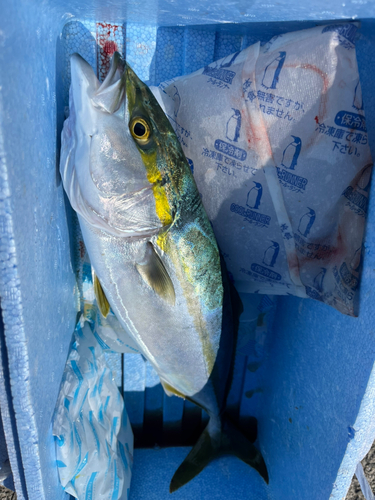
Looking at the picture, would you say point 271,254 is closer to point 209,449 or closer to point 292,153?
point 292,153

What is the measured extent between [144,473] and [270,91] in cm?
171

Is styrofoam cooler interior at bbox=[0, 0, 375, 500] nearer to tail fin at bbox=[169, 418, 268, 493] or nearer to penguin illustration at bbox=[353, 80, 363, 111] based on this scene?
penguin illustration at bbox=[353, 80, 363, 111]

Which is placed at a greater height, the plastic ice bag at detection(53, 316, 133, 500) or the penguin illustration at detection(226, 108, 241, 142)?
the penguin illustration at detection(226, 108, 241, 142)

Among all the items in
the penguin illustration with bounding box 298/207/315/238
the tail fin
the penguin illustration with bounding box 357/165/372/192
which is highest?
the penguin illustration with bounding box 357/165/372/192

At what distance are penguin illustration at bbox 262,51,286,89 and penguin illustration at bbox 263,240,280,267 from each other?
0.46m

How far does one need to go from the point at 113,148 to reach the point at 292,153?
19.7 inches

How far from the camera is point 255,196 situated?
1055 millimetres

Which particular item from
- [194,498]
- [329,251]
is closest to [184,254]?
[329,251]

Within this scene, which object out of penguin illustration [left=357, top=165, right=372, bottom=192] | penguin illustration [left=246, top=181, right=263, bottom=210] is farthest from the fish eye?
penguin illustration [left=357, top=165, right=372, bottom=192]

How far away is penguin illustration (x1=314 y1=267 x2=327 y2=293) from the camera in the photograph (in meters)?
1.09

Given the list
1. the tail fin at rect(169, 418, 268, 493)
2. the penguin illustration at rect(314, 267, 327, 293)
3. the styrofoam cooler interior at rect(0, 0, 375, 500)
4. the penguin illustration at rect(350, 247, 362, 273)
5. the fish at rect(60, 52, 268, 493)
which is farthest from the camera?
the tail fin at rect(169, 418, 268, 493)

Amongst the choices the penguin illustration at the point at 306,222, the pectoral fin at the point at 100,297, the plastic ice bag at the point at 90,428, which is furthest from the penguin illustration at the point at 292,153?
the plastic ice bag at the point at 90,428

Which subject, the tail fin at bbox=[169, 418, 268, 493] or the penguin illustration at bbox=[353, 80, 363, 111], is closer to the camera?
the penguin illustration at bbox=[353, 80, 363, 111]

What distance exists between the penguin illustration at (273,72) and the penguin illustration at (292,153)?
0.16 metres
